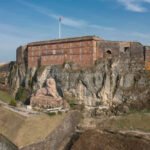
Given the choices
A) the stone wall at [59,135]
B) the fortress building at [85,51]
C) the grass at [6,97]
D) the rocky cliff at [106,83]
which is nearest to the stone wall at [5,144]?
the stone wall at [59,135]

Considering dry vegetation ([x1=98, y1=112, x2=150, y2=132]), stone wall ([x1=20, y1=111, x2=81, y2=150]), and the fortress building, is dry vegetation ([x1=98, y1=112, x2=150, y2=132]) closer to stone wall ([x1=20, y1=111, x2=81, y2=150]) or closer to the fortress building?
stone wall ([x1=20, y1=111, x2=81, y2=150])

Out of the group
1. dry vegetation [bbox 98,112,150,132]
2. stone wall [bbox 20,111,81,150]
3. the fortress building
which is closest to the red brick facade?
the fortress building

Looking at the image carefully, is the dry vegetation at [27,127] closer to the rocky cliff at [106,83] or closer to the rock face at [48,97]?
the rock face at [48,97]

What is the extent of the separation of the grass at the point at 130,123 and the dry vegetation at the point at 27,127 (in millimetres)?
Answer: 4358

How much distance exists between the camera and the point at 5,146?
89.6 ft

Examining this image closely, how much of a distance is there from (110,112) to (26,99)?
12.7 metres

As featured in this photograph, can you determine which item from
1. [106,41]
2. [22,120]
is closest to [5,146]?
[22,120]

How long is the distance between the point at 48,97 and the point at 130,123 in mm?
14148

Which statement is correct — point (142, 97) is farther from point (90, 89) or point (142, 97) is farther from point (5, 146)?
point (5, 146)

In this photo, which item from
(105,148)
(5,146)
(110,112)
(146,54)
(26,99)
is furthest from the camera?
(26,99)

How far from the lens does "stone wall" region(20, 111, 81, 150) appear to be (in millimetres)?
26312

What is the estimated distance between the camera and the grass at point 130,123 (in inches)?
973

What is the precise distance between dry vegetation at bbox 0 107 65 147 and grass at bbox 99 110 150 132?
436 cm

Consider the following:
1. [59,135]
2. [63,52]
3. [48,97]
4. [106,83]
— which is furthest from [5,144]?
[63,52]
